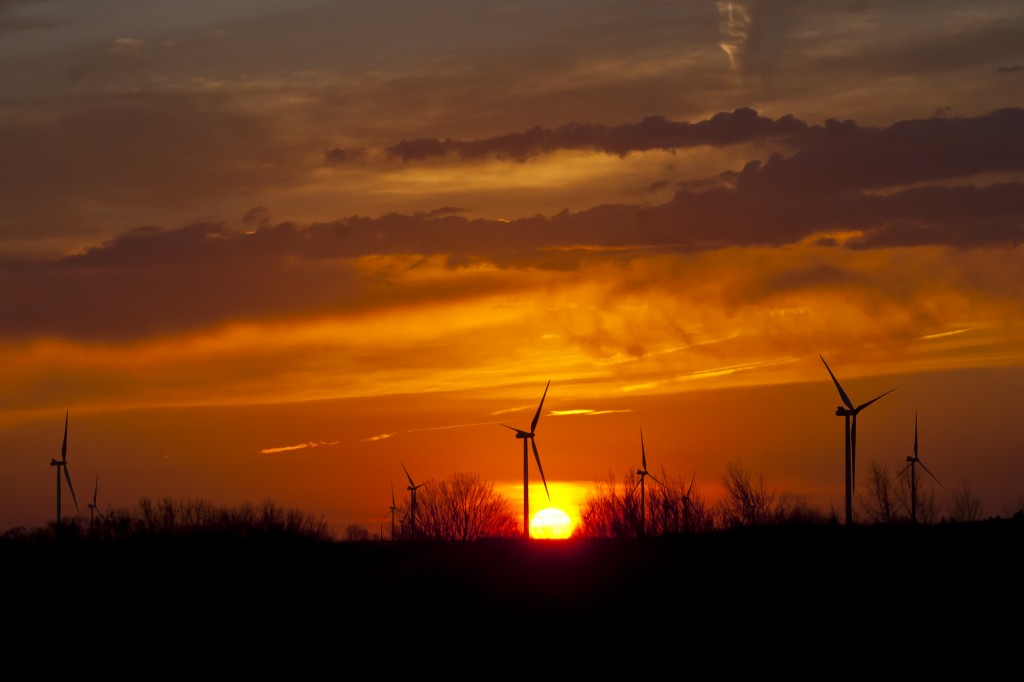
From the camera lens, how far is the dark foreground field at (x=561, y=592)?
8444 centimetres

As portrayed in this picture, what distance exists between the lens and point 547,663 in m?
76.9

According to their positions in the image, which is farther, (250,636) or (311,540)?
(311,540)

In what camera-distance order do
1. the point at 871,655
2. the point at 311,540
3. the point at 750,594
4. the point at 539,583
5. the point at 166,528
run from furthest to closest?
the point at 166,528 < the point at 311,540 < the point at 539,583 < the point at 750,594 < the point at 871,655

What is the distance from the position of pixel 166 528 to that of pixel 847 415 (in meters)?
108

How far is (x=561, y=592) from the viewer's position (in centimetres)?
10094

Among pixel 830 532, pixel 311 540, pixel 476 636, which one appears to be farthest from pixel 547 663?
pixel 311 540

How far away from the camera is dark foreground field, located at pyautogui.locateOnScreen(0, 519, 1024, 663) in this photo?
277ft

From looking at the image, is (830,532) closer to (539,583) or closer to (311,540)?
(539,583)

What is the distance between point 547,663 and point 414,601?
23.4 metres

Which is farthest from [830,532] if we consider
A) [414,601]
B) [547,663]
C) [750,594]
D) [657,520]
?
[657,520]

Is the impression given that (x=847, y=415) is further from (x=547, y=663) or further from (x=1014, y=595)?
(x=547, y=663)

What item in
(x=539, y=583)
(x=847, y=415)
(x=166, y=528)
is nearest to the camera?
(x=539, y=583)

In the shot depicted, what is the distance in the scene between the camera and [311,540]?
6147 inches

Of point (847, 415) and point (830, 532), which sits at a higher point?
point (847, 415)
